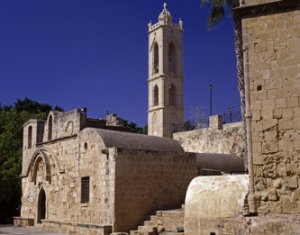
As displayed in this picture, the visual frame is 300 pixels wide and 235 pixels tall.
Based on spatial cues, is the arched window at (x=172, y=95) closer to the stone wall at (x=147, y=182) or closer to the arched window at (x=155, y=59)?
the arched window at (x=155, y=59)

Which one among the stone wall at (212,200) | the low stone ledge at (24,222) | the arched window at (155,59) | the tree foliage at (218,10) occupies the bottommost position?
the low stone ledge at (24,222)

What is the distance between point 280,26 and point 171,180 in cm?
1029

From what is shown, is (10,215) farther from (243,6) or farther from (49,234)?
(243,6)

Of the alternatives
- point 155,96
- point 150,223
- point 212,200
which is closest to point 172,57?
point 155,96

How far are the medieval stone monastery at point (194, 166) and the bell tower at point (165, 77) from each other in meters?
15.7

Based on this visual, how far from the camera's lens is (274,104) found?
6594 millimetres

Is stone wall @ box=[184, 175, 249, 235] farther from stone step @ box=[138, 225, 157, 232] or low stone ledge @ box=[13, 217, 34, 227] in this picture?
low stone ledge @ box=[13, 217, 34, 227]

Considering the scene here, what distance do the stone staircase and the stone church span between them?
0.74 meters

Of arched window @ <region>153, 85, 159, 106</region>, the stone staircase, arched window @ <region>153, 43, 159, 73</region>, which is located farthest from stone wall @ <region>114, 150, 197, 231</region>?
arched window @ <region>153, 43, 159, 73</region>

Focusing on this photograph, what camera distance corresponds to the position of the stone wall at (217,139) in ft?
70.1

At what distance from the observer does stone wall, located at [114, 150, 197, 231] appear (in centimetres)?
1470

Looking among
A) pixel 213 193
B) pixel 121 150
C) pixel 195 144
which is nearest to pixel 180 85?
pixel 195 144

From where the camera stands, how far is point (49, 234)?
658 inches

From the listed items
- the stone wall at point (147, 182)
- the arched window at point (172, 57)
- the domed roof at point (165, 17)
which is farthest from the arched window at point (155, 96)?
the stone wall at point (147, 182)
